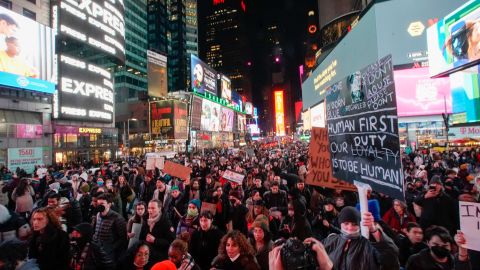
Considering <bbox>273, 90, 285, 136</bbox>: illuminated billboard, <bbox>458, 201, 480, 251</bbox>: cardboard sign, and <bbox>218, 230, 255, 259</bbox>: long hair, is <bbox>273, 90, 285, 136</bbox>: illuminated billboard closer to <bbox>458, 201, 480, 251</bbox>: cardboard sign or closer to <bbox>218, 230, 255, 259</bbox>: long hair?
<bbox>218, 230, 255, 259</bbox>: long hair

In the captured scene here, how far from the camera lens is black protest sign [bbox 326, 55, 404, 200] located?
2.79m

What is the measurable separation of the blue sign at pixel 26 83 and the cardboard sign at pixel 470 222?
29859 millimetres

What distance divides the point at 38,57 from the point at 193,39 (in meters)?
96.8

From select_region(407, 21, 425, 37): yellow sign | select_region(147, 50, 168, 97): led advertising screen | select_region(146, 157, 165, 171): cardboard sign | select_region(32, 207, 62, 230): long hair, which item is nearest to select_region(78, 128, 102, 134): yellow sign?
select_region(147, 50, 168, 97): led advertising screen

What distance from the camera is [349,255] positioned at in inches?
110

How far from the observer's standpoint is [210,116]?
62.5 m

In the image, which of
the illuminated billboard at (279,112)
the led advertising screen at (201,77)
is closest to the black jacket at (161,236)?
the led advertising screen at (201,77)

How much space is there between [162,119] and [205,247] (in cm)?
5170

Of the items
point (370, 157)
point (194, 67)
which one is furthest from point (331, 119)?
point (194, 67)

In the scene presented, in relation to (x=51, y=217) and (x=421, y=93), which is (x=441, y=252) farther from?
(x=421, y=93)

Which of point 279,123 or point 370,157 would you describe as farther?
point 279,123

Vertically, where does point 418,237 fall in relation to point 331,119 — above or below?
below

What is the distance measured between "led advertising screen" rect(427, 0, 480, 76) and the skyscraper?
6320 inches

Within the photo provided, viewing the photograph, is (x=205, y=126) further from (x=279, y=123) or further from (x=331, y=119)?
(x=331, y=119)
